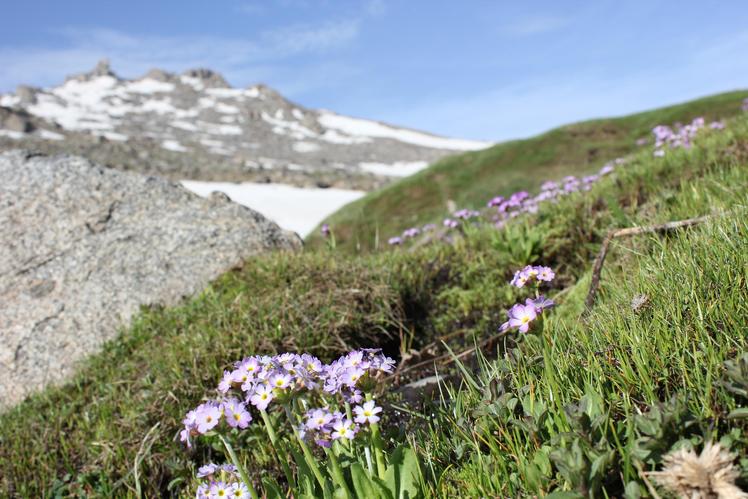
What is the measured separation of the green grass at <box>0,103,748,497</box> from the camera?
1.80m

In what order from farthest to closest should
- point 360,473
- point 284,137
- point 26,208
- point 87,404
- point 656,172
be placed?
point 284,137 → point 26,208 → point 656,172 → point 87,404 → point 360,473

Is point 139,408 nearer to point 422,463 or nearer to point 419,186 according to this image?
point 422,463

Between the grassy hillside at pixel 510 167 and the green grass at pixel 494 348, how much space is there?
6706 mm

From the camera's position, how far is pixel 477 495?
1.83m

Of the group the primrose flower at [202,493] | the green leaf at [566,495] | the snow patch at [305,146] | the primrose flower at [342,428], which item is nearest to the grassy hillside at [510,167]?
the primrose flower at [202,493]

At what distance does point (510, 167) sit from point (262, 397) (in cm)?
1353

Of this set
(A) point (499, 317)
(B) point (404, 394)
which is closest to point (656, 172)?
(A) point (499, 317)

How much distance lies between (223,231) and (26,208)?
7.13 feet

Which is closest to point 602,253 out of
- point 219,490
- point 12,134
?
point 219,490

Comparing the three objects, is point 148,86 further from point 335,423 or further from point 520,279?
point 335,423

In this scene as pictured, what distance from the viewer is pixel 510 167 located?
48.4 feet

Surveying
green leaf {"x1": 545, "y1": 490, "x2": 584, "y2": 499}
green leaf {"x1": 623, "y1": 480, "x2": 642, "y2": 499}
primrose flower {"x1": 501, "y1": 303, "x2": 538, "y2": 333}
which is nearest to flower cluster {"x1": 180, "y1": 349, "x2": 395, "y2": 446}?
primrose flower {"x1": 501, "y1": 303, "x2": 538, "y2": 333}

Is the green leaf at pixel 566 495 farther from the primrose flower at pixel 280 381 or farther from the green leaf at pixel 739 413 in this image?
the primrose flower at pixel 280 381

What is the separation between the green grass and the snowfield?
22.0m
